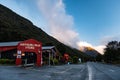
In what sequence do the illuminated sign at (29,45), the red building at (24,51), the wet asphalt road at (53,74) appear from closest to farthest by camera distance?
the wet asphalt road at (53,74)
the red building at (24,51)
the illuminated sign at (29,45)

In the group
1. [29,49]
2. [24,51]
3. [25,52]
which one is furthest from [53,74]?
[25,52]

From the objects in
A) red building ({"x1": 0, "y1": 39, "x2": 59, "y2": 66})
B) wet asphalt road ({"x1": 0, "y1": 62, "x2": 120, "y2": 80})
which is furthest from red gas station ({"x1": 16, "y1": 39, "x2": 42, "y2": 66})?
wet asphalt road ({"x1": 0, "y1": 62, "x2": 120, "y2": 80})

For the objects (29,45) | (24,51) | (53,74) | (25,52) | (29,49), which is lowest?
(53,74)

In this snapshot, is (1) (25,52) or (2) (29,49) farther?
(1) (25,52)

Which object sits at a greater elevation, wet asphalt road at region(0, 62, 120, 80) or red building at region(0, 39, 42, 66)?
red building at region(0, 39, 42, 66)

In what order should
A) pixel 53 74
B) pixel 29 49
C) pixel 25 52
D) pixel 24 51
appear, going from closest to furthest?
1. pixel 53 74
2. pixel 24 51
3. pixel 29 49
4. pixel 25 52

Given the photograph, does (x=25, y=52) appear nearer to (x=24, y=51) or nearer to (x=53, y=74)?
(x=24, y=51)

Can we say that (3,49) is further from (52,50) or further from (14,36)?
(14,36)

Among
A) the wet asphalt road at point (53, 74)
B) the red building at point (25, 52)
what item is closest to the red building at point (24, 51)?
the red building at point (25, 52)

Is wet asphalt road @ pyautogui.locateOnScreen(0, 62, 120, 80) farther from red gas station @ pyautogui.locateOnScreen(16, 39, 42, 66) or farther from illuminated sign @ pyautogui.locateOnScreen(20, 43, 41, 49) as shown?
illuminated sign @ pyautogui.locateOnScreen(20, 43, 41, 49)

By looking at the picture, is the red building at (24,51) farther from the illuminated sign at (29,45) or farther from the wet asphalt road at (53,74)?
the wet asphalt road at (53,74)

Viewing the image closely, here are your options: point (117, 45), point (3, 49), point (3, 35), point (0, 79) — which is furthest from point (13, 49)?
point (117, 45)

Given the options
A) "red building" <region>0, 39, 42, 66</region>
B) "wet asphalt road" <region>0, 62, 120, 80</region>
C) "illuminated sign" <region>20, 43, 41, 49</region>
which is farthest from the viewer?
"illuminated sign" <region>20, 43, 41, 49</region>

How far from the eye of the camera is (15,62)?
44812mm
